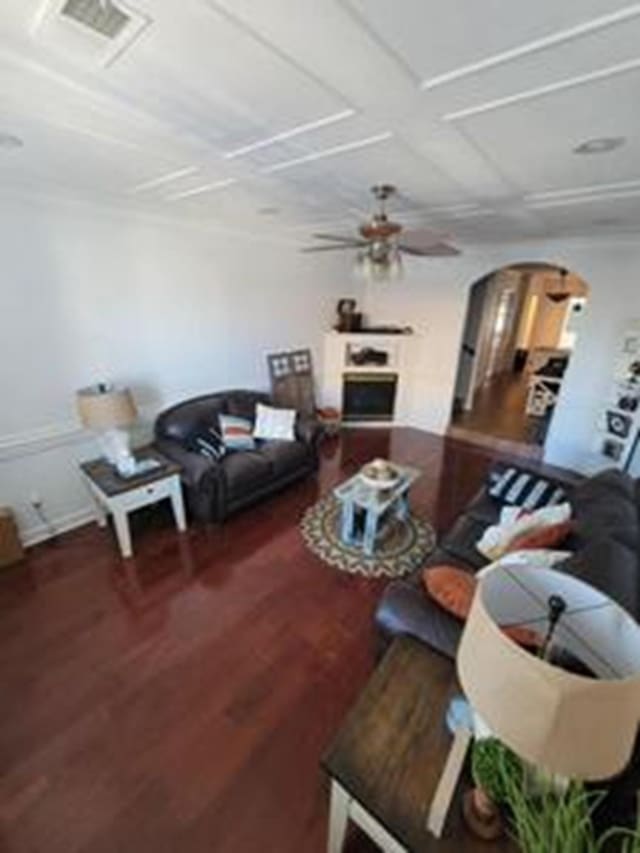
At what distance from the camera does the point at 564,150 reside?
2057 mm

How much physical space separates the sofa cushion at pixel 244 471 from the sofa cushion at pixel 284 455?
0.25 feet

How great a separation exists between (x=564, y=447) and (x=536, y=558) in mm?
3978

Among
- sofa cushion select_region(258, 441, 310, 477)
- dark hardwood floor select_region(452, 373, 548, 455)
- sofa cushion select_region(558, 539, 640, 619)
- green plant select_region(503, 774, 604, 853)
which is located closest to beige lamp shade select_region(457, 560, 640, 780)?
green plant select_region(503, 774, 604, 853)

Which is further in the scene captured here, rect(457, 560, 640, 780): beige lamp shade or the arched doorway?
the arched doorway

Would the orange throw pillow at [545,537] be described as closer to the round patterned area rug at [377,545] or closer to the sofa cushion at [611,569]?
the sofa cushion at [611,569]

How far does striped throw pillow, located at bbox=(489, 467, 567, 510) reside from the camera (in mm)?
3154

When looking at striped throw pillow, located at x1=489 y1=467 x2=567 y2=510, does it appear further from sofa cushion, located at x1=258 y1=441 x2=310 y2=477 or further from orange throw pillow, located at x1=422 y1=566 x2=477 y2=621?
sofa cushion, located at x1=258 y1=441 x2=310 y2=477

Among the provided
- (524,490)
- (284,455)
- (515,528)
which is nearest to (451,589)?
(515,528)

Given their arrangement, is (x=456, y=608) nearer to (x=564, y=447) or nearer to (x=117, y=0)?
(x=117, y=0)

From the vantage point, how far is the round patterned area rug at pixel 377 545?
3.28 metres

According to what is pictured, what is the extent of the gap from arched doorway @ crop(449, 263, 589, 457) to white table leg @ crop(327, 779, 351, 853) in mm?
4957

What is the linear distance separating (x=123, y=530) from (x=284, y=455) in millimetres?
1602

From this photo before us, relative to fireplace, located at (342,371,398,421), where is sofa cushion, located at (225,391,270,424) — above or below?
above

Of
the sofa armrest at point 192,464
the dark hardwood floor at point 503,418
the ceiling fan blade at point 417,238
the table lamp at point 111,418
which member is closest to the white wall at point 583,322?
the dark hardwood floor at point 503,418
